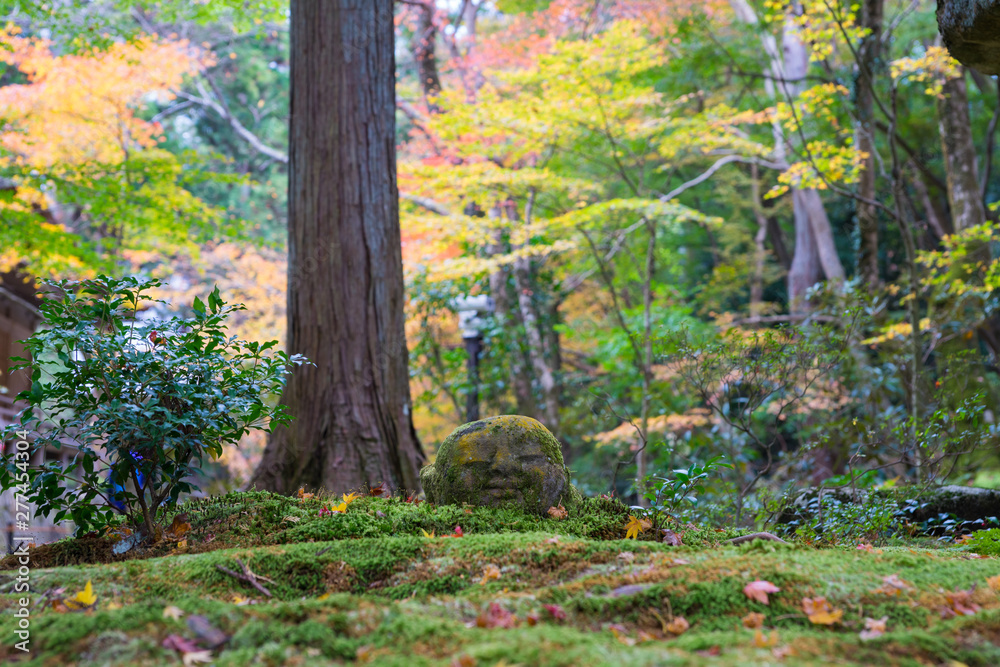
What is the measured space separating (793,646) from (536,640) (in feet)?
2.18

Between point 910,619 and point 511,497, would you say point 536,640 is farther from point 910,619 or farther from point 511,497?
point 511,497

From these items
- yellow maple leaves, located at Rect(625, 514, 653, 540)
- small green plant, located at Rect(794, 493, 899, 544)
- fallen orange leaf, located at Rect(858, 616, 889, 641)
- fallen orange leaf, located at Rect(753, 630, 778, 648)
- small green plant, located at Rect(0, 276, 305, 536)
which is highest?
small green plant, located at Rect(0, 276, 305, 536)

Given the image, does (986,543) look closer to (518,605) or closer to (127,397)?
(518,605)

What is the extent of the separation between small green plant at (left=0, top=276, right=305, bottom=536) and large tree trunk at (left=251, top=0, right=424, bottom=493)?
1.47 meters

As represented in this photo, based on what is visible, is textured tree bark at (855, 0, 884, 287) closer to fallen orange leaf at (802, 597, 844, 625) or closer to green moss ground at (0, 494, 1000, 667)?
green moss ground at (0, 494, 1000, 667)

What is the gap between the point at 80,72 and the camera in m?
11.5

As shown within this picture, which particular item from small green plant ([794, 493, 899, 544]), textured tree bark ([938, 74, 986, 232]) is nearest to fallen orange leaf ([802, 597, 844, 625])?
small green plant ([794, 493, 899, 544])

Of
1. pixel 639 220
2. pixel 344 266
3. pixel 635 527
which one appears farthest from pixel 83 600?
pixel 639 220

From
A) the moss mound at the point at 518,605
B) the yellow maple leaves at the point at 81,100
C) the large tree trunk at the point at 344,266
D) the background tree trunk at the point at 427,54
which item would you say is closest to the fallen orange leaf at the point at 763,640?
the moss mound at the point at 518,605

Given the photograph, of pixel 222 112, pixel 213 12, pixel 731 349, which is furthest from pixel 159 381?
pixel 222 112

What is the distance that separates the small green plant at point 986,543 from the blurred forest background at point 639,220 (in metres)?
0.83

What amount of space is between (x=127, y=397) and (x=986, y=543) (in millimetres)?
4087

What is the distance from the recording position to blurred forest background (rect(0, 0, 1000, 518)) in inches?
242

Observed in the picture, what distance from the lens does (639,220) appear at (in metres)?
11.3
